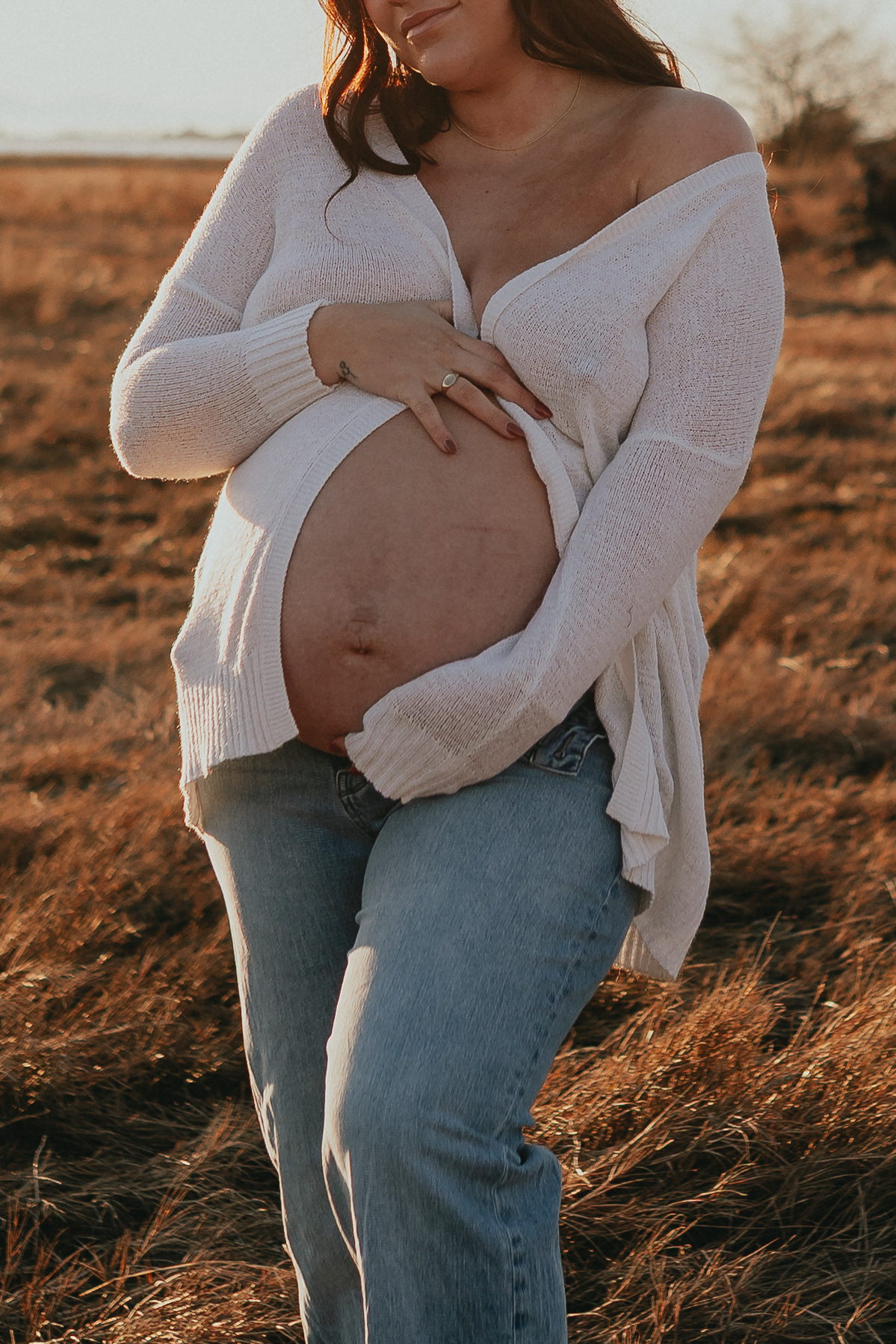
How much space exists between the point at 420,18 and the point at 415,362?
48 centimetres

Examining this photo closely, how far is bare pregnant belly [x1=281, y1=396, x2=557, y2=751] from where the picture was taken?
154 cm

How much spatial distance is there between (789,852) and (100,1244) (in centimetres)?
168

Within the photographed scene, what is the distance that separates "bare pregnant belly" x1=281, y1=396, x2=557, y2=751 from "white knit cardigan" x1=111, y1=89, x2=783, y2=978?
4cm

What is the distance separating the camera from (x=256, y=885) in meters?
1.57

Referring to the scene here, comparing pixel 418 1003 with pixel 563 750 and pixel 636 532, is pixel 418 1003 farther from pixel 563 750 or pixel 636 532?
pixel 636 532

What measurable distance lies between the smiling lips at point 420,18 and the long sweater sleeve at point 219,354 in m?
0.22

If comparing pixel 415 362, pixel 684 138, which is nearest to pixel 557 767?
pixel 415 362

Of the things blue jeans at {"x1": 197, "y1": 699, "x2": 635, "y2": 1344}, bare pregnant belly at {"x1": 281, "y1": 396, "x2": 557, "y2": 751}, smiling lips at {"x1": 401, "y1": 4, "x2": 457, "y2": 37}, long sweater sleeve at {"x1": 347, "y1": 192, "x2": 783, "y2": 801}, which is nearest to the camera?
blue jeans at {"x1": 197, "y1": 699, "x2": 635, "y2": 1344}

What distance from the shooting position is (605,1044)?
7.48 ft

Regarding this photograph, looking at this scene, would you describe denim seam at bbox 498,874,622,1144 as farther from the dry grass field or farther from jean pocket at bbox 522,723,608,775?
the dry grass field

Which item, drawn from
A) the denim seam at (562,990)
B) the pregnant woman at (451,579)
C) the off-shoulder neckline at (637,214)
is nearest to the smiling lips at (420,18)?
the pregnant woman at (451,579)

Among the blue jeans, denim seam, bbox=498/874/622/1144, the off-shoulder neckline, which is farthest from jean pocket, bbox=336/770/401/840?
the off-shoulder neckline

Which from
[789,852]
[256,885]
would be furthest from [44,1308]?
[789,852]

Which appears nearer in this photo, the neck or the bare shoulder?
the bare shoulder
